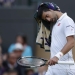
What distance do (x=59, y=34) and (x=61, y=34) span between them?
0.03m

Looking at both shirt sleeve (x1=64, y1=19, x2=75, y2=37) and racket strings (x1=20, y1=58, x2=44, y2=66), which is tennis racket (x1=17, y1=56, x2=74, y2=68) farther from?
shirt sleeve (x1=64, y1=19, x2=75, y2=37)

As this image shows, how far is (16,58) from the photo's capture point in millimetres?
11406

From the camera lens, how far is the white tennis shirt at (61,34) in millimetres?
6465

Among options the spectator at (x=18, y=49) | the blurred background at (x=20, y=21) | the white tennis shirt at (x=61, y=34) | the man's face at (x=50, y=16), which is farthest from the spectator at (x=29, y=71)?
the man's face at (x=50, y=16)

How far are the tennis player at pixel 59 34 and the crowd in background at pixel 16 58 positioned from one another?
3913 mm

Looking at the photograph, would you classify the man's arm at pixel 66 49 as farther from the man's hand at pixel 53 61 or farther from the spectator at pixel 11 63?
the spectator at pixel 11 63

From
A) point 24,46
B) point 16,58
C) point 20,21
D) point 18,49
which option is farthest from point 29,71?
point 20,21

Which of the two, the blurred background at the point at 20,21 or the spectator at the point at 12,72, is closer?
the spectator at the point at 12,72

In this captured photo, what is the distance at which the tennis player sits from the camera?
6408 millimetres

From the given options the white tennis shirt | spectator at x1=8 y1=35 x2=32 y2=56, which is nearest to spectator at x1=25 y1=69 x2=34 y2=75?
spectator at x1=8 y1=35 x2=32 y2=56

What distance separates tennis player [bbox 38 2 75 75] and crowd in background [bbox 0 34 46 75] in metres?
3.91

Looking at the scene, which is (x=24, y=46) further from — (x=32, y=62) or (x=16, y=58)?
(x=32, y=62)

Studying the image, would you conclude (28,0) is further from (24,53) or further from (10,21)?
(24,53)

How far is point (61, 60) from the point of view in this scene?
6.63 metres
